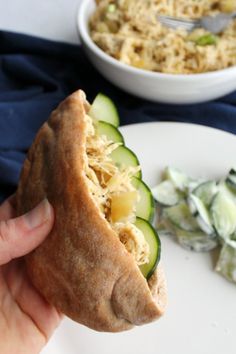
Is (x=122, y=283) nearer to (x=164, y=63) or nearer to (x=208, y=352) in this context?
(x=208, y=352)

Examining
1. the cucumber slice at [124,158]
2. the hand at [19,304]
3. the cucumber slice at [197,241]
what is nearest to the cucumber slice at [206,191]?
the cucumber slice at [197,241]

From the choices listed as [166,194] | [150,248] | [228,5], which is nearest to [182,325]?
[150,248]

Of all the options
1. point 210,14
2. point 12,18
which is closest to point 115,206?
point 210,14

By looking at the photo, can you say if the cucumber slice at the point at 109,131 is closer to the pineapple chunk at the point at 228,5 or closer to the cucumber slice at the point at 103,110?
the cucumber slice at the point at 103,110

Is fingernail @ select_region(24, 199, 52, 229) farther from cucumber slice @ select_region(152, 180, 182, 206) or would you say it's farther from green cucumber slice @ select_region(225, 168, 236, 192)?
green cucumber slice @ select_region(225, 168, 236, 192)

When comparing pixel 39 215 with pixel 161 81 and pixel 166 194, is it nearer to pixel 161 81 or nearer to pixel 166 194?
pixel 166 194

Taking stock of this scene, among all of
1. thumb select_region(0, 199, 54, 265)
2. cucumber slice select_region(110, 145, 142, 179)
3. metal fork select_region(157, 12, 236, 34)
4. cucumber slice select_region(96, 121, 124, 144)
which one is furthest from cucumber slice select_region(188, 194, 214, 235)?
metal fork select_region(157, 12, 236, 34)
